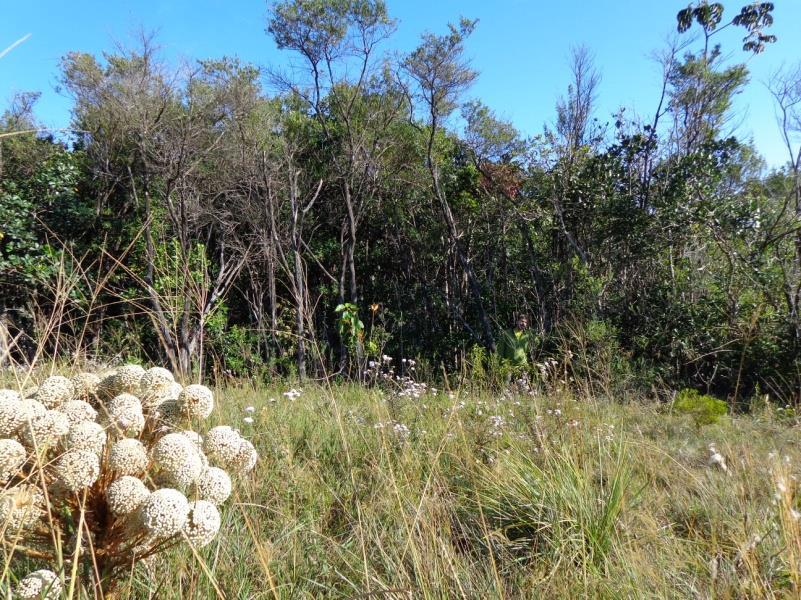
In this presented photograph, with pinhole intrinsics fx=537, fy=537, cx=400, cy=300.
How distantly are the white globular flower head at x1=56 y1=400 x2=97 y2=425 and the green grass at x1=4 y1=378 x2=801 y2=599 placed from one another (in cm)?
45

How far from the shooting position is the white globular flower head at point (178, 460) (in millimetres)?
1141

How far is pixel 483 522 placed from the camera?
1.73 metres

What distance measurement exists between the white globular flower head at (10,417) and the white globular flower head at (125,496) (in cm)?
24

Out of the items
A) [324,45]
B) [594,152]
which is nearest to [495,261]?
[594,152]

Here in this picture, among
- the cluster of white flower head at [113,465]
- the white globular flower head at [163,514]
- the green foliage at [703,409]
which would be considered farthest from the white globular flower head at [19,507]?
the green foliage at [703,409]

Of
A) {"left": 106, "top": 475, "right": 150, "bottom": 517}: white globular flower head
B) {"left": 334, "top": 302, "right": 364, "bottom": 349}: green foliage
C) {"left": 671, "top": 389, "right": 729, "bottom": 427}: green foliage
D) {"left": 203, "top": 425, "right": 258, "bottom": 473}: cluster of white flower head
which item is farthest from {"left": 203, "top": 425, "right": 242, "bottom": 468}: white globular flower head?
{"left": 334, "top": 302, "right": 364, "bottom": 349}: green foliage

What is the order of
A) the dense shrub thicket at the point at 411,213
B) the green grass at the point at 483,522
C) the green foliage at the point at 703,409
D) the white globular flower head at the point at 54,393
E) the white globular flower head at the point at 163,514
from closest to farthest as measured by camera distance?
1. the white globular flower head at the point at 163,514
2. the white globular flower head at the point at 54,393
3. the green grass at the point at 483,522
4. the green foliage at the point at 703,409
5. the dense shrub thicket at the point at 411,213

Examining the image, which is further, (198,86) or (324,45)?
(324,45)

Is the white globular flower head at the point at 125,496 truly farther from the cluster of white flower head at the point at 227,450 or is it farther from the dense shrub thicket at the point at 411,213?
the dense shrub thicket at the point at 411,213

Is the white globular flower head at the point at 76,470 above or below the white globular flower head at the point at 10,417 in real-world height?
below

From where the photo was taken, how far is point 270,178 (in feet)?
31.3

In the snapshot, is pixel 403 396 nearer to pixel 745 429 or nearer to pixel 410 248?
pixel 745 429

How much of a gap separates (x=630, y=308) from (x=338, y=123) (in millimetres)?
6447

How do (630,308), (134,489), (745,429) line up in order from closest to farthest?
(134,489) < (745,429) < (630,308)
